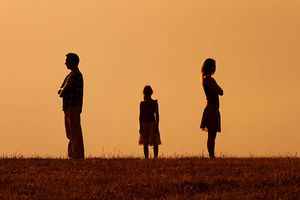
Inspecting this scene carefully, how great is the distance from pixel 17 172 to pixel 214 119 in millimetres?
5358

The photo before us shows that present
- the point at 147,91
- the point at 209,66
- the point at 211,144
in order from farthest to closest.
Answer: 1. the point at 147,91
2. the point at 211,144
3. the point at 209,66

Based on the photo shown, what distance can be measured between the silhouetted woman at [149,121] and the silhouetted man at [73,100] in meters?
2.77

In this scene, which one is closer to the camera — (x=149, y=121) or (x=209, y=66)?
(x=209, y=66)

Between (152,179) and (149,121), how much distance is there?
672 cm

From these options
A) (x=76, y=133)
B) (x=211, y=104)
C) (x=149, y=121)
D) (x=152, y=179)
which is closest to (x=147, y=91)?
(x=149, y=121)

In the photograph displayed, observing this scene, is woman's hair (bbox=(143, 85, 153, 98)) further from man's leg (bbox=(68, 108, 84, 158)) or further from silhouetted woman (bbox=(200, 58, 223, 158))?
man's leg (bbox=(68, 108, 84, 158))

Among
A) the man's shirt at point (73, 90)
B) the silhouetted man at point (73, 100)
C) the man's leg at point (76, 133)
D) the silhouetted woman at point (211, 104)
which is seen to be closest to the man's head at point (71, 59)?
the silhouetted man at point (73, 100)

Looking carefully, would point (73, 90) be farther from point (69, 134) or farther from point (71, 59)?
point (69, 134)

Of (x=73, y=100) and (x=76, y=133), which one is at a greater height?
(x=73, y=100)

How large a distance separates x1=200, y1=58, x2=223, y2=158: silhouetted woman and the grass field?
4.56ft

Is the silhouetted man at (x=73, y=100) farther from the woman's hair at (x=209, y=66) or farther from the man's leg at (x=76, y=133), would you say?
the woman's hair at (x=209, y=66)

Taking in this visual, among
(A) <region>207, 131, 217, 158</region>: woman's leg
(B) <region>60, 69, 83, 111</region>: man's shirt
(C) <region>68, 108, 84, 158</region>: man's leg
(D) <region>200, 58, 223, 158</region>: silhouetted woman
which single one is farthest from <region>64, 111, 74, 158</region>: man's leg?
(A) <region>207, 131, 217, 158</region>: woman's leg

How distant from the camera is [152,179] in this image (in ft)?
51.3

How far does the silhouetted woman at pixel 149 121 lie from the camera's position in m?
22.2
